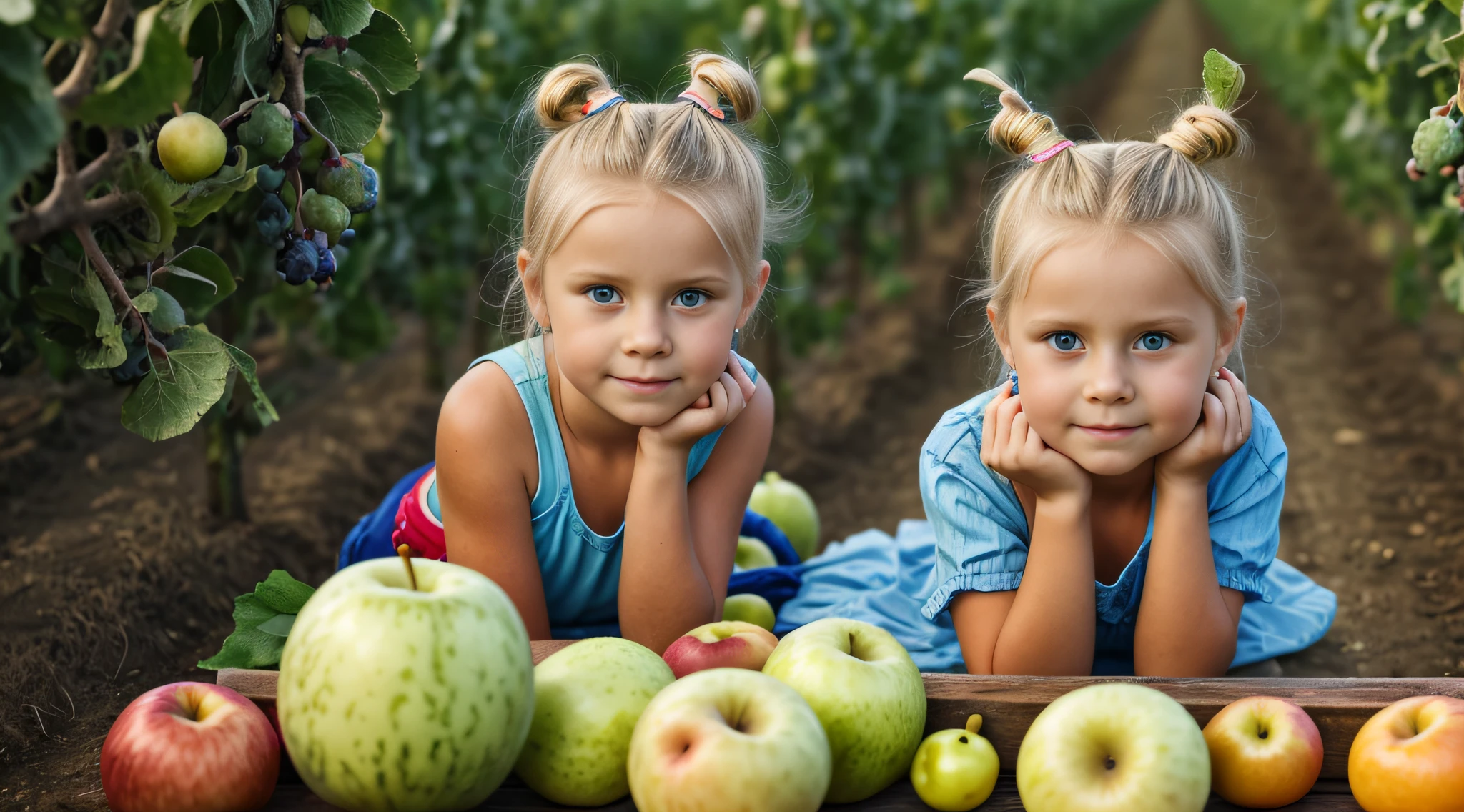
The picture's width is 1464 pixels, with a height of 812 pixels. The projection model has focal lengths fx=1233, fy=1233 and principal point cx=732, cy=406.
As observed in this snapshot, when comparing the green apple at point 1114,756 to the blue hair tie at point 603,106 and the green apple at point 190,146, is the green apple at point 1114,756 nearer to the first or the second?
the blue hair tie at point 603,106

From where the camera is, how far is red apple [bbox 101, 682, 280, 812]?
1586mm

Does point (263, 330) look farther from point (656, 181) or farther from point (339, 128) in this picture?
point (656, 181)

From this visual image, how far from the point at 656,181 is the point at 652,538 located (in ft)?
2.05

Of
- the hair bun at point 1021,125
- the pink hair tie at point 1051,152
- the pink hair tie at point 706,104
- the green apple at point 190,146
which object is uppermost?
the pink hair tie at point 706,104

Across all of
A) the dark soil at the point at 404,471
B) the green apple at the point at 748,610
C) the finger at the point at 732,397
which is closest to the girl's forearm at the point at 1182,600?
the dark soil at the point at 404,471

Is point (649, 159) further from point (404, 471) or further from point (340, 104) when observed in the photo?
point (404, 471)

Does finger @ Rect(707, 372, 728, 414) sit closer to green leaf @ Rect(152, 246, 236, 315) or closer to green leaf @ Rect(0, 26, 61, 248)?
green leaf @ Rect(152, 246, 236, 315)

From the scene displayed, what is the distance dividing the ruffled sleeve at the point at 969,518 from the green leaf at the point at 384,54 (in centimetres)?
117

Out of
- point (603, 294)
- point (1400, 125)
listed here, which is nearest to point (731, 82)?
point (603, 294)

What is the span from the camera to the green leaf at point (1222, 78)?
2.02 m

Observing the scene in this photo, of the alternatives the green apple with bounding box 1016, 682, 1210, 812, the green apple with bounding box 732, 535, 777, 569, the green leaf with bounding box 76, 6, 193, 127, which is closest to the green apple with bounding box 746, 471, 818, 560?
the green apple with bounding box 732, 535, 777, 569

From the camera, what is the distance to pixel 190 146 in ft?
5.54

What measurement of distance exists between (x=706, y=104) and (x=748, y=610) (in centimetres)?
107

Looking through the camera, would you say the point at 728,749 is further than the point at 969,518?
No
